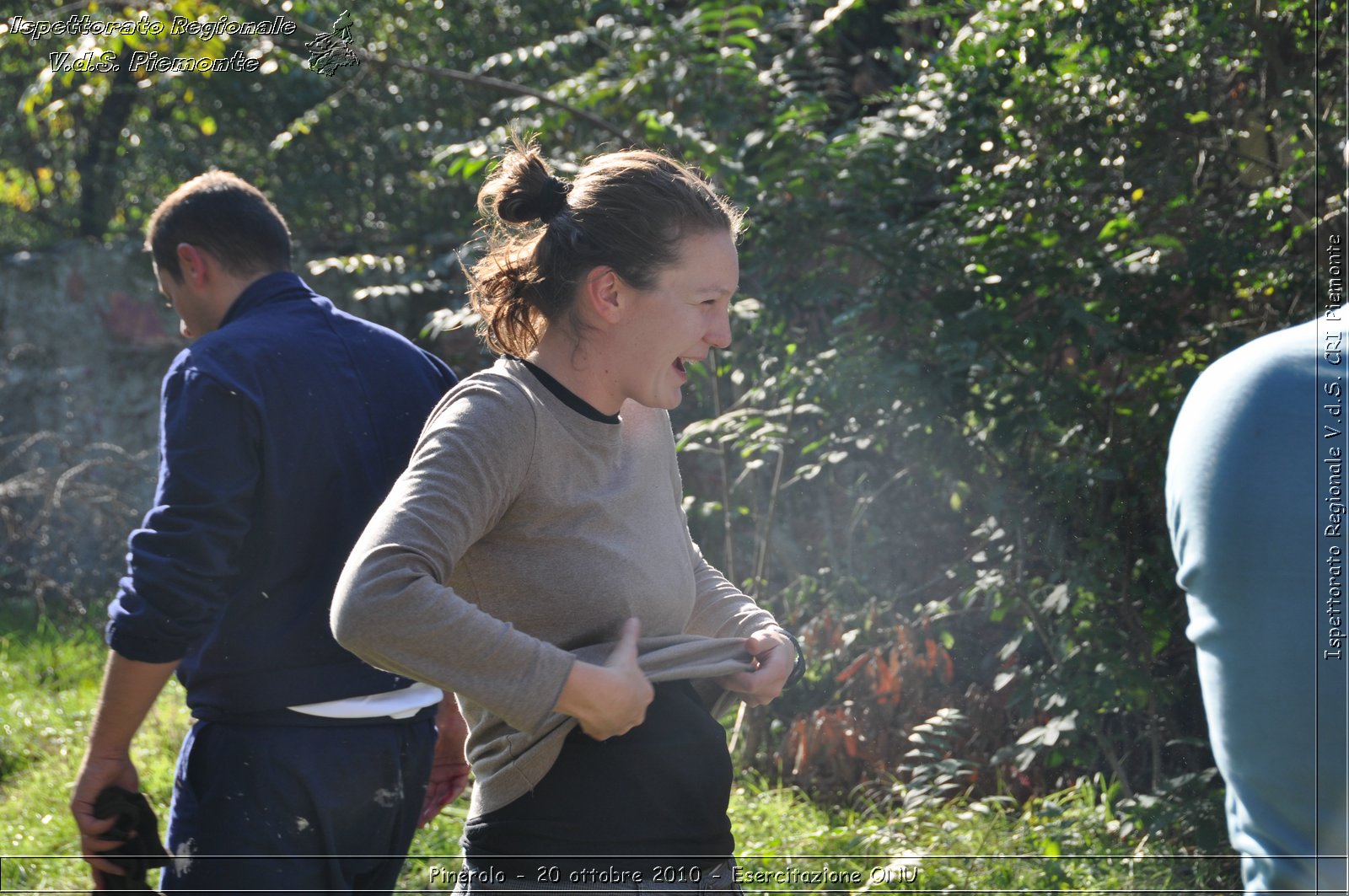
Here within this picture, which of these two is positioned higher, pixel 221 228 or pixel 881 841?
pixel 221 228

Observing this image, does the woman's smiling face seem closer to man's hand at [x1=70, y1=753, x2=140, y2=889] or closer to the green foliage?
man's hand at [x1=70, y1=753, x2=140, y2=889]

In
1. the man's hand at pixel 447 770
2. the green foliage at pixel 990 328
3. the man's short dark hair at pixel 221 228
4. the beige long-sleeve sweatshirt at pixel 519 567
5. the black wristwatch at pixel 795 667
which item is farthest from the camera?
the green foliage at pixel 990 328

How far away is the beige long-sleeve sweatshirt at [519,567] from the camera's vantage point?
1.39 m

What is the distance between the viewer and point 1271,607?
3.46 feet

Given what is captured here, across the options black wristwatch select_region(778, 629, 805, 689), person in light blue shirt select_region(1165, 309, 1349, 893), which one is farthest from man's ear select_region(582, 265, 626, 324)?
person in light blue shirt select_region(1165, 309, 1349, 893)

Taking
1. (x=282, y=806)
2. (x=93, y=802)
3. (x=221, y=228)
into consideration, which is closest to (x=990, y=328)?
(x=221, y=228)

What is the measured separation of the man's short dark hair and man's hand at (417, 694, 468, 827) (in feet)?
3.69

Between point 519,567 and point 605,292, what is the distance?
413 millimetres

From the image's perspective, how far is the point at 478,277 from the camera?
5.86ft

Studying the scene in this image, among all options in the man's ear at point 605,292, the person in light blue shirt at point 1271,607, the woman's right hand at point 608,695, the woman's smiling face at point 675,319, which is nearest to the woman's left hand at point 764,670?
the woman's right hand at point 608,695

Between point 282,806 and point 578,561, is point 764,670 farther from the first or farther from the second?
point 282,806

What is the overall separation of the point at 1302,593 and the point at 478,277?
4.01 feet

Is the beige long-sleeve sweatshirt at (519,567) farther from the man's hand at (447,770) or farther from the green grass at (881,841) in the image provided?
the green grass at (881,841)

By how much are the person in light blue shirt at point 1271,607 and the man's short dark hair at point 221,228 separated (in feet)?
6.64
